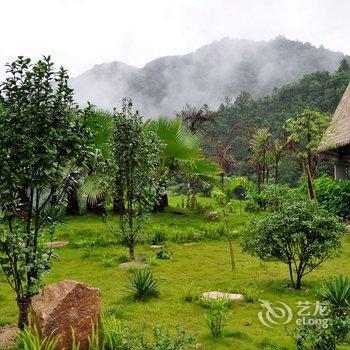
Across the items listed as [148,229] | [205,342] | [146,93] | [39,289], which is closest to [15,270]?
[39,289]

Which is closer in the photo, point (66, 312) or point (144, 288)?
point (66, 312)

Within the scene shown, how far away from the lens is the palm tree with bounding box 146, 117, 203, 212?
49.0ft

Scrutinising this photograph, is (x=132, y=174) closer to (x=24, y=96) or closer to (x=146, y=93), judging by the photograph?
(x=24, y=96)

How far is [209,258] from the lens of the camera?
10.3 m

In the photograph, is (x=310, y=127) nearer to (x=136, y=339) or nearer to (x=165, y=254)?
(x=165, y=254)

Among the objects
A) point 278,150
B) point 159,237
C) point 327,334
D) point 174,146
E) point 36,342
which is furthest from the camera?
point 278,150

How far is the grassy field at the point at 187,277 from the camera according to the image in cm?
568

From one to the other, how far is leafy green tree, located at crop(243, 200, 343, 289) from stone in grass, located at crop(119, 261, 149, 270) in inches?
101

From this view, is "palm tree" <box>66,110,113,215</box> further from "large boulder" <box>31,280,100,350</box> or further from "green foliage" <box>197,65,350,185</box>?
"green foliage" <box>197,65,350,185</box>

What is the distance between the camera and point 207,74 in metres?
103

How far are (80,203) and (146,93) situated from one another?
71.4 m
